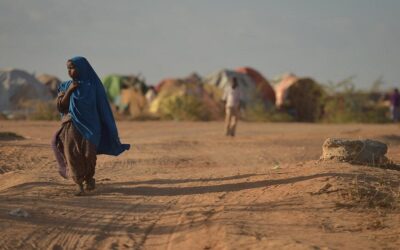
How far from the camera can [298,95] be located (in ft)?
98.5

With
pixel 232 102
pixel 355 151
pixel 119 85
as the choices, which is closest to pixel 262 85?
pixel 119 85

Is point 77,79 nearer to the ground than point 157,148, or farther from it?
farther from it

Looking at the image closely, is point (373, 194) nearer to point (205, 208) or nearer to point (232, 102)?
point (205, 208)

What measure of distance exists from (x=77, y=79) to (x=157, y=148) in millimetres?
6046

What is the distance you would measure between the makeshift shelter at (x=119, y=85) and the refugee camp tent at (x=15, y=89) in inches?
136

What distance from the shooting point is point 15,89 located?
2866 centimetres

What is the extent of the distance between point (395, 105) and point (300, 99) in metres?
4.51

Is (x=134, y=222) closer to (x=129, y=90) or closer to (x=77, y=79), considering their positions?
(x=77, y=79)

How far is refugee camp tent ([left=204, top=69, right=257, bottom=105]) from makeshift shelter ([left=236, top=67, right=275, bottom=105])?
0.38 m

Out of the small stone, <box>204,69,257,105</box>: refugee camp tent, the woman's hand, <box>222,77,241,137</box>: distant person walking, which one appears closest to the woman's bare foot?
the woman's hand

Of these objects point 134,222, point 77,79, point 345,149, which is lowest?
point 134,222

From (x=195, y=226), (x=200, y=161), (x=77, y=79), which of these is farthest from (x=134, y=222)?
(x=200, y=161)

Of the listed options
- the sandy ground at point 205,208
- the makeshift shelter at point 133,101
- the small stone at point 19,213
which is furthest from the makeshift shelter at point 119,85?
the small stone at point 19,213

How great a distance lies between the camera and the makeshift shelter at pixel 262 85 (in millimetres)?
30337
